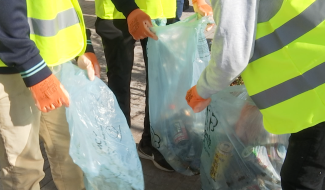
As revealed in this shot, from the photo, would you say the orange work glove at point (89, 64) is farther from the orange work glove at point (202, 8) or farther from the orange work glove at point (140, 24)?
the orange work glove at point (202, 8)

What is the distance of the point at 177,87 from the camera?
192 cm

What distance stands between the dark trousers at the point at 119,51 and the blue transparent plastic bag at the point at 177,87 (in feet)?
0.77

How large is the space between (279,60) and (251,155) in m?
0.62

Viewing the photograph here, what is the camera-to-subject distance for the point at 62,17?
4.72ft

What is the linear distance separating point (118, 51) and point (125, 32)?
124mm

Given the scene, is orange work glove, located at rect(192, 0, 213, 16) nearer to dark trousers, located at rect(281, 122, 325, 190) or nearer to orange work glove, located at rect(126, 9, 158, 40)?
orange work glove, located at rect(126, 9, 158, 40)

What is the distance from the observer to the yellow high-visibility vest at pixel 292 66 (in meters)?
1.08

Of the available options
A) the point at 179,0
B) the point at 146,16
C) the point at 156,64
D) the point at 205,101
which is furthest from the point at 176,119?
the point at 179,0

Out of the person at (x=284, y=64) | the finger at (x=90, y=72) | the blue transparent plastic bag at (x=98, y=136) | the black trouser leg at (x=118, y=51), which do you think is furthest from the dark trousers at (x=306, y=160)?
the black trouser leg at (x=118, y=51)

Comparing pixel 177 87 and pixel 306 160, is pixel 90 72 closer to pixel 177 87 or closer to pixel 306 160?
pixel 177 87

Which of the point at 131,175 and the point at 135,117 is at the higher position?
the point at 131,175

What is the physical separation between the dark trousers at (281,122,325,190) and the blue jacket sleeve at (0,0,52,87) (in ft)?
3.24

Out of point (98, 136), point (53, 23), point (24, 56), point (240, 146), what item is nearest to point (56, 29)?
point (53, 23)

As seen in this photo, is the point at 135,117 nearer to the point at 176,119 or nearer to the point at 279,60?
the point at 176,119
